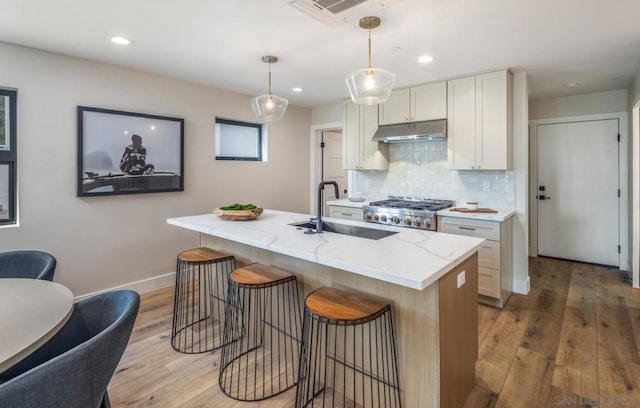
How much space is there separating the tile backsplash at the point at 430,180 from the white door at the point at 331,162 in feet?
2.40

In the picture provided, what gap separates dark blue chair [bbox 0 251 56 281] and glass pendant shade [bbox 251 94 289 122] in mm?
1825

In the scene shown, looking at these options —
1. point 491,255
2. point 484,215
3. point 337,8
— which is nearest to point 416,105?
point 484,215

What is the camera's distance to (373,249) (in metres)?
1.81

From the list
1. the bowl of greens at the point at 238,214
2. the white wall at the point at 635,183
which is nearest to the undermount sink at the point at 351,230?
the bowl of greens at the point at 238,214

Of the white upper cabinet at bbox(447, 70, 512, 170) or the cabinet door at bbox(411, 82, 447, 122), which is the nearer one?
the white upper cabinet at bbox(447, 70, 512, 170)

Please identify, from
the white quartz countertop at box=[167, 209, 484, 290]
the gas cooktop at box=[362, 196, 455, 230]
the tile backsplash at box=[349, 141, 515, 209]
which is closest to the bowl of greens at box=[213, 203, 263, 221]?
the white quartz countertop at box=[167, 209, 484, 290]

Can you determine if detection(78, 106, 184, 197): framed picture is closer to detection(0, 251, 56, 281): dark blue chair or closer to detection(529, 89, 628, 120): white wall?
detection(0, 251, 56, 281): dark blue chair

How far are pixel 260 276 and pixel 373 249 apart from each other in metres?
0.78

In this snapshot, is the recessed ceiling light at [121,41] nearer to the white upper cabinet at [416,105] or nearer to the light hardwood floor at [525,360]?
the light hardwood floor at [525,360]

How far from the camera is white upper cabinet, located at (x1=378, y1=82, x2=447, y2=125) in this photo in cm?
381

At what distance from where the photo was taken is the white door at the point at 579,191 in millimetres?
4387

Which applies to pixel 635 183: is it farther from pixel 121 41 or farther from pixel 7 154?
pixel 7 154

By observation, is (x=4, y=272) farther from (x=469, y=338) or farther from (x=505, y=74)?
(x=505, y=74)

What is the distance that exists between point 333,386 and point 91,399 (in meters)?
1.37
